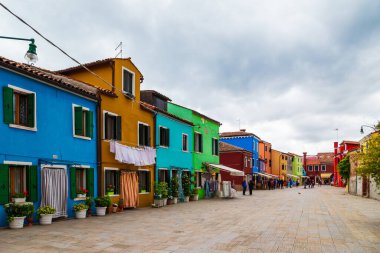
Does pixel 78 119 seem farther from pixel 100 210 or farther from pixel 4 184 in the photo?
pixel 4 184

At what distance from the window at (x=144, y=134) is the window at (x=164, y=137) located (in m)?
1.74

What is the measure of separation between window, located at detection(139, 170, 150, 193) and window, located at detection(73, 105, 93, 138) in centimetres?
550

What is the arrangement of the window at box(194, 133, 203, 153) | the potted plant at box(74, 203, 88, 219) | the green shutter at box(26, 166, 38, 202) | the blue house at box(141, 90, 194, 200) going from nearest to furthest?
the green shutter at box(26, 166, 38, 202), the potted plant at box(74, 203, 88, 219), the blue house at box(141, 90, 194, 200), the window at box(194, 133, 203, 153)

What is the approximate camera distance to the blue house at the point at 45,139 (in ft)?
40.3

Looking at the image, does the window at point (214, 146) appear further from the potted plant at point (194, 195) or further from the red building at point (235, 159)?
the red building at point (235, 159)

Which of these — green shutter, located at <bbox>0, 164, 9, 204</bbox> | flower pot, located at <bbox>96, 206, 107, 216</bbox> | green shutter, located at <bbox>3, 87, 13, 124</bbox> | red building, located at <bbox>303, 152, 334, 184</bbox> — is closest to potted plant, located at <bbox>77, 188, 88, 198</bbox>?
flower pot, located at <bbox>96, 206, 107, 216</bbox>

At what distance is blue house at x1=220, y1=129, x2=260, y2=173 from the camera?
2121 inches

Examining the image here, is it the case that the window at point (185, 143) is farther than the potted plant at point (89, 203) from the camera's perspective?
Yes

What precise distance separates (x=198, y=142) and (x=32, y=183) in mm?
Answer: 18009

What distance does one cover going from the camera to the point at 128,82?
2020 centimetres

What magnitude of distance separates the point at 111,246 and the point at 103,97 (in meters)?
9.88

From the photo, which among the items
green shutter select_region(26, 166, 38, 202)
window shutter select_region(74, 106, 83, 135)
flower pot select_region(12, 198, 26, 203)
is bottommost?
flower pot select_region(12, 198, 26, 203)

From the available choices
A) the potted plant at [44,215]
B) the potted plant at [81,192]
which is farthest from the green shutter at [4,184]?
the potted plant at [81,192]

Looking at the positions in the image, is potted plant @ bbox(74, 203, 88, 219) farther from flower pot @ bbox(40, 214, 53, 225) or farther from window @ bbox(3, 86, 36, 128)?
window @ bbox(3, 86, 36, 128)
